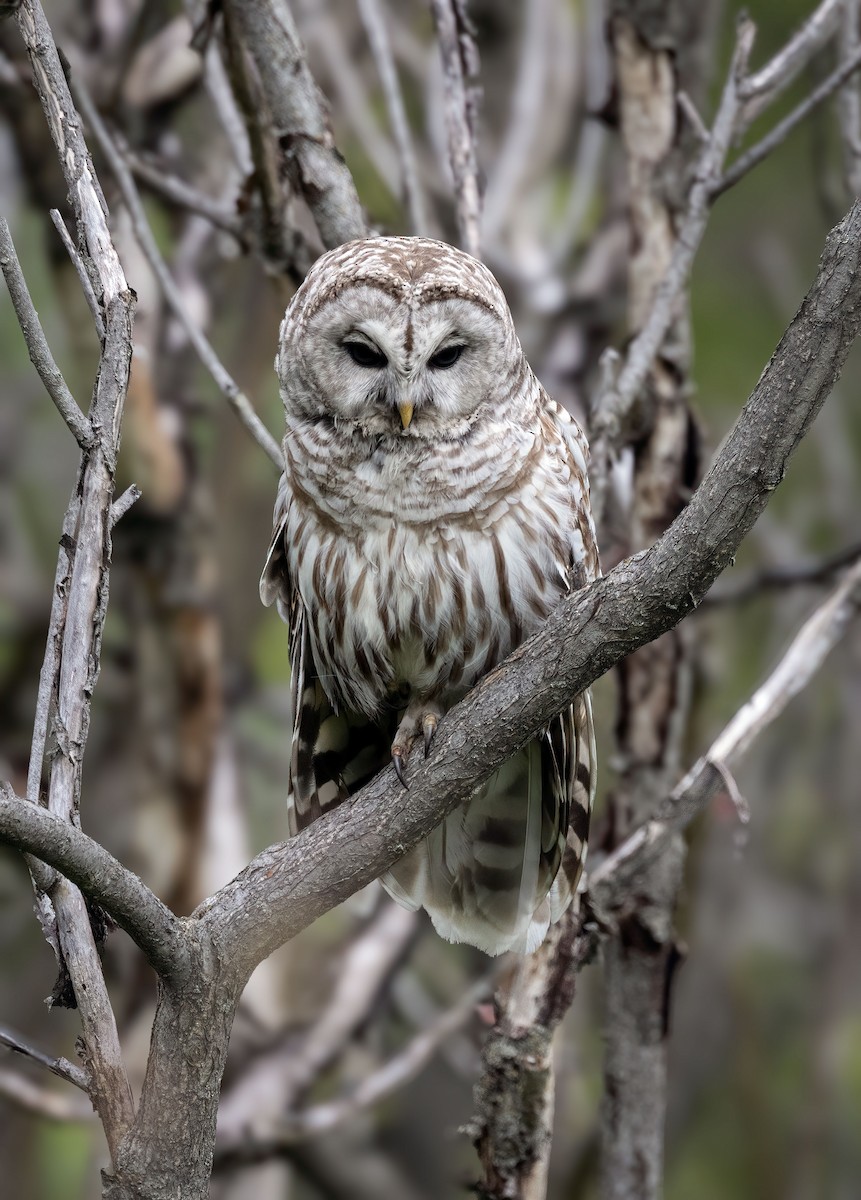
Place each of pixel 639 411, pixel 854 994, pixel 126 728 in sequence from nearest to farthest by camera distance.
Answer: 1. pixel 639 411
2. pixel 126 728
3. pixel 854 994

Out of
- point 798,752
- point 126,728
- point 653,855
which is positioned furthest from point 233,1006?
point 798,752

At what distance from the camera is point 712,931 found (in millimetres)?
6789

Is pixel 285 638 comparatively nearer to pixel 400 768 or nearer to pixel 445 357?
pixel 445 357

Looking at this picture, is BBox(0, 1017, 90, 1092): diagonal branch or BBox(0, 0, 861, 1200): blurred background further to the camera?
BBox(0, 0, 861, 1200): blurred background

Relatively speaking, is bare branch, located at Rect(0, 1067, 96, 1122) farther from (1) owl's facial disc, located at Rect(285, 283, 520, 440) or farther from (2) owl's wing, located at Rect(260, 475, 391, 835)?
(1) owl's facial disc, located at Rect(285, 283, 520, 440)

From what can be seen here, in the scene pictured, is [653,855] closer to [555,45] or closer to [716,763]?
[716,763]

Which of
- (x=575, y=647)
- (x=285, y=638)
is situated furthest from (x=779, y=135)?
(x=285, y=638)

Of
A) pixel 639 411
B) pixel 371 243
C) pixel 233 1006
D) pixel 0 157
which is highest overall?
pixel 0 157

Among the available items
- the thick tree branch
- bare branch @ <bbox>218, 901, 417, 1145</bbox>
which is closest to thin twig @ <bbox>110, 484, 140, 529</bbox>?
the thick tree branch

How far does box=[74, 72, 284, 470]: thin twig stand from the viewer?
3299 millimetres

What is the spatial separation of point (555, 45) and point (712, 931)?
178 inches

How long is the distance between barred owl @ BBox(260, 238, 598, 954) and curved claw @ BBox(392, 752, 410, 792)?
13mm

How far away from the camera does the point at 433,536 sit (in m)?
3.09

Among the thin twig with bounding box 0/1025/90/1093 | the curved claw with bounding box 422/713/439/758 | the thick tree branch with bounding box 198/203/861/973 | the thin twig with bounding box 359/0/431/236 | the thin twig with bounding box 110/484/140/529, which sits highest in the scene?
the thin twig with bounding box 359/0/431/236
